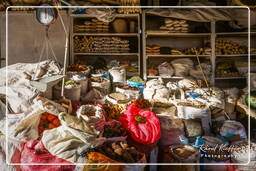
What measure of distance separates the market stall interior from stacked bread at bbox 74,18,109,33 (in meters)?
0.02

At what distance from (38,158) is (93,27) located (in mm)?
3489

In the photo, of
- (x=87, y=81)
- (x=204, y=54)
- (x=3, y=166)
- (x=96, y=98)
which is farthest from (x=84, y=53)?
(x=3, y=166)

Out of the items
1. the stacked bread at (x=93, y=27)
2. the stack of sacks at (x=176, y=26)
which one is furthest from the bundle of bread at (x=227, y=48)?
the stacked bread at (x=93, y=27)

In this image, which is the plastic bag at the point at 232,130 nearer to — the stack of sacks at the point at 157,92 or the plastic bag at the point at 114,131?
the stack of sacks at the point at 157,92

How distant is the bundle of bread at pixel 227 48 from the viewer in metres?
5.38

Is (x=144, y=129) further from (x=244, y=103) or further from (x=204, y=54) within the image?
(x=204, y=54)

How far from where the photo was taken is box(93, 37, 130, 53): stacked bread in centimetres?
527

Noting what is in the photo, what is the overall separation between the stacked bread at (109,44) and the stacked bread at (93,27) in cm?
18

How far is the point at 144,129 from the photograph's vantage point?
291cm

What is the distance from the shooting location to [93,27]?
5.26 m

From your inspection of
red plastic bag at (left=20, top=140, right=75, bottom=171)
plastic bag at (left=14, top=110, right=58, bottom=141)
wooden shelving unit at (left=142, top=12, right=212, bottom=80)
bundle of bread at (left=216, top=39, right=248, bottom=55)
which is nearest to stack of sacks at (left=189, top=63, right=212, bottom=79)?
wooden shelving unit at (left=142, top=12, right=212, bottom=80)

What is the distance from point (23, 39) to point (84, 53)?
4.16 feet

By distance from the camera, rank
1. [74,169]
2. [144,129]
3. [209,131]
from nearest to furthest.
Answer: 1. [74,169]
2. [144,129]
3. [209,131]

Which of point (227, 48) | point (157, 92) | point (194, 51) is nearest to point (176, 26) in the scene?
point (194, 51)
